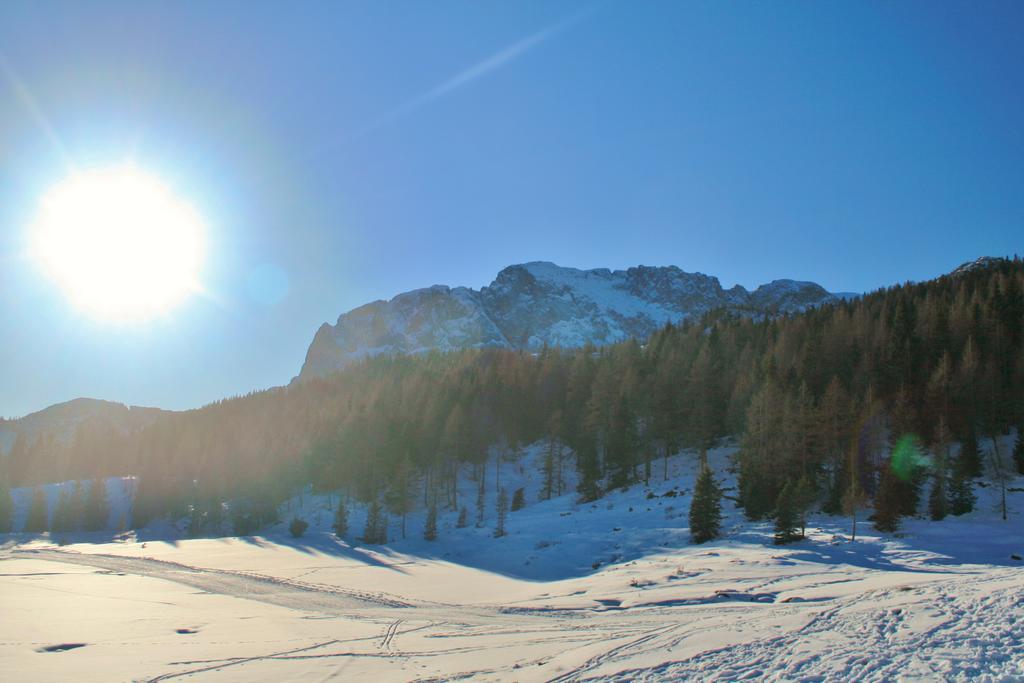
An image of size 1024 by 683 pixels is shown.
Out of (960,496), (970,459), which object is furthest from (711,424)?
(960,496)

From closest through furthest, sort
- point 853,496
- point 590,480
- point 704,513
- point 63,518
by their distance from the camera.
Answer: point 853,496
point 704,513
point 590,480
point 63,518

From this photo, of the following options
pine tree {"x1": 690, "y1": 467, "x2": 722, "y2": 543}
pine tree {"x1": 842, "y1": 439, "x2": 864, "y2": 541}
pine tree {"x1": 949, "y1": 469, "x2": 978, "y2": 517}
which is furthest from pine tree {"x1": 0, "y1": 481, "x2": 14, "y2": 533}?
pine tree {"x1": 949, "y1": 469, "x2": 978, "y2": 517}

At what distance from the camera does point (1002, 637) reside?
40.4 feet

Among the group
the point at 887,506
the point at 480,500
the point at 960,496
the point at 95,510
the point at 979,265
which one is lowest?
the point at 95,510

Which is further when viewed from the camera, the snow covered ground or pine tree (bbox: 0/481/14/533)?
pine tree (bbox: 0/481/14/533)

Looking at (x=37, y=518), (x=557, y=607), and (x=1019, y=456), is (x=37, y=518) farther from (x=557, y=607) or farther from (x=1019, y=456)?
(x=1019, y=456)

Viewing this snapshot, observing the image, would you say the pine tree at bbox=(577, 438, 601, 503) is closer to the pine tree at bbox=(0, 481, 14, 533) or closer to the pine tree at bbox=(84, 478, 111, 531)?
the pine tree at bbox=(84, 478, 111, 531)

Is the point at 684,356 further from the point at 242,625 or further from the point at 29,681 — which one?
the point at 29,681

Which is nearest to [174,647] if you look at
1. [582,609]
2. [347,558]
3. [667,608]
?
[582,609]

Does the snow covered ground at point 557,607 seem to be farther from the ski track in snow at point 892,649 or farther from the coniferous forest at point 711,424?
the coniferous forest at point 711,424

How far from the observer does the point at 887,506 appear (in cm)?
3753

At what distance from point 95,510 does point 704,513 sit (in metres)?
79.0

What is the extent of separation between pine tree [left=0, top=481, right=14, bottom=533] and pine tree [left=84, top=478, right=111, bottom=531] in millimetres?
10481

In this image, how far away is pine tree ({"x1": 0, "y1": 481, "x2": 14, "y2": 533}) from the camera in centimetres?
7800
